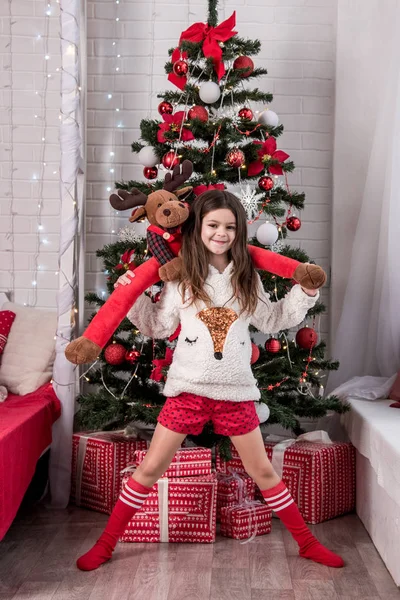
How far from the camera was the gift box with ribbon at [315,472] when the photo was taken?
108 inches

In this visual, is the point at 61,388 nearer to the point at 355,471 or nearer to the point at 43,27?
the point at 355,471

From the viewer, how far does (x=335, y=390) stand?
10.5 ft

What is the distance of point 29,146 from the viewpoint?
137 inches

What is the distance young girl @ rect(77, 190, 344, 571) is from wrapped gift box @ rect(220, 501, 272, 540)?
0.27 metres

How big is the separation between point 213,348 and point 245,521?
0.72 m

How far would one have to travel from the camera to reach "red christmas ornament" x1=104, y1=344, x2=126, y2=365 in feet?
9.04

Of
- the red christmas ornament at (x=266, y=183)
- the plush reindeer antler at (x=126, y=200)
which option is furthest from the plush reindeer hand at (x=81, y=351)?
the red christmas ornament at (x=266, y=183)

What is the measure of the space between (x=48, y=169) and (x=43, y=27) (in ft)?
2.15

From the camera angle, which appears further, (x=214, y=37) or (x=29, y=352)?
(x=29, y=352)

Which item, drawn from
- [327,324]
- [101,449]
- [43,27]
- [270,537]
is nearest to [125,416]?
[101,449]

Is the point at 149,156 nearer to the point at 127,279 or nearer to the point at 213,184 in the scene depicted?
the point at 213,184

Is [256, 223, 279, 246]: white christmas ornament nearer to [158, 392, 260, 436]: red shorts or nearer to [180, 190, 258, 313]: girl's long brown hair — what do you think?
[180, 190, 258, 313]: girl's long brown hair

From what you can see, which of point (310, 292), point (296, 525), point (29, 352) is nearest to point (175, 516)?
point (296, 525)

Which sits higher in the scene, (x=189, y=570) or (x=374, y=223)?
(x=374, y=223)
